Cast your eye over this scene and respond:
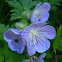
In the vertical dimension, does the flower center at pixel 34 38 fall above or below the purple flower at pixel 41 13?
below

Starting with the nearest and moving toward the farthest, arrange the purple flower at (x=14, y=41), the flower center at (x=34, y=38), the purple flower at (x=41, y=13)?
the purple flower at (x=14, y=41) < the flower center at (x=34, y=38) < the purple flower at (x=41, y=13)

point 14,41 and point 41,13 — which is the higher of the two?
point 41,13

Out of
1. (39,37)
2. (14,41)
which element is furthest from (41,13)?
(14,41)

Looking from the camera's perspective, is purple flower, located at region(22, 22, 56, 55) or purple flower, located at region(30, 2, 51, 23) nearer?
purple flower, located at region(22, 22, 56, 55)

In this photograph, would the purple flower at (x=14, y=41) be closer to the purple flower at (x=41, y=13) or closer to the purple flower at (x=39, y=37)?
the purple flower at (x=39, y=37)

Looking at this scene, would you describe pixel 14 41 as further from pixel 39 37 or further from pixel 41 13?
pixel 41 13

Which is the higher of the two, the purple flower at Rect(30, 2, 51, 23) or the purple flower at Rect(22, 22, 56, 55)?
the purple flower at Rect(30, 2, 51, 23)

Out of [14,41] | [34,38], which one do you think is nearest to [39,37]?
[34,38]

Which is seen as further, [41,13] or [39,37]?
[41,13]

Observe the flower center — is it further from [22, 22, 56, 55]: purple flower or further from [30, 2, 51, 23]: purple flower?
[30, 2, 51, 23]: purple flower

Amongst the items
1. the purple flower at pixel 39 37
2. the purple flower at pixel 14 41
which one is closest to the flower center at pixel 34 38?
the purple flower at pixel 39 37

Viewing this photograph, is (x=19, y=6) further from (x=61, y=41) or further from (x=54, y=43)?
(x=61, y=41)

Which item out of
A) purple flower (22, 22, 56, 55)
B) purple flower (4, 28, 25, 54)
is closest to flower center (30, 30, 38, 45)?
purple flower (22, 22, 56, 55)
